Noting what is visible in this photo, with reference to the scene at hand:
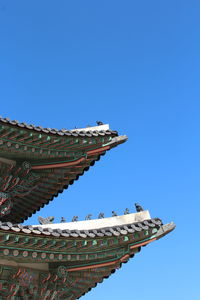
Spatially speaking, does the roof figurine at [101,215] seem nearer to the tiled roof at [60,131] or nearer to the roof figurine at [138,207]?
the roof figurine at [138,207]

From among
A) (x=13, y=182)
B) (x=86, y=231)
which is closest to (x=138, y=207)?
(x=86, y=231)

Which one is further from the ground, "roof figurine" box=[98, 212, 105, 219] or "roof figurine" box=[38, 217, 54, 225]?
"roof figurine" box=[98, 212, 105, 219]

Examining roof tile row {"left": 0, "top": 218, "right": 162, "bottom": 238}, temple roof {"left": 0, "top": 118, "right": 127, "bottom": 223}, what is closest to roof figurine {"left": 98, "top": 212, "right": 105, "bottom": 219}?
temple roof {"left": 0, "top": 118, "right": 127, "bottom": 223}

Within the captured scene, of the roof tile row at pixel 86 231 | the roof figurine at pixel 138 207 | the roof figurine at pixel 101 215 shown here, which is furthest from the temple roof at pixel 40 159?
the roof tile row at pixel 86 231

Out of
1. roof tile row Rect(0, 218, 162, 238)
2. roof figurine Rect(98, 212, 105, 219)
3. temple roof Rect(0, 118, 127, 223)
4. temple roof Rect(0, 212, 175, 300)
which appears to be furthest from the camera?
roof figurine Rect(98, 212, 105, 219)

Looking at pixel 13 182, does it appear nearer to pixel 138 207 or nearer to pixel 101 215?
pixel 101 215

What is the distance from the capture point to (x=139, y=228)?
9938 mm

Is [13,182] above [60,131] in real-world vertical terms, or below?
below

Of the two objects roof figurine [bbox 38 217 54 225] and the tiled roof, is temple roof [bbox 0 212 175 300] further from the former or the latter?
the tiled roof

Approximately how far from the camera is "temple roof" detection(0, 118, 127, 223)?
447 inches

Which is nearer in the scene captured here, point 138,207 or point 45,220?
point 138,207

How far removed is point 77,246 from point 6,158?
12.8 ft

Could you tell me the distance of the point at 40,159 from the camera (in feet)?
40.2

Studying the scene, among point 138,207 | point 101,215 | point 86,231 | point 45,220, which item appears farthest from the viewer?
point 45,220
